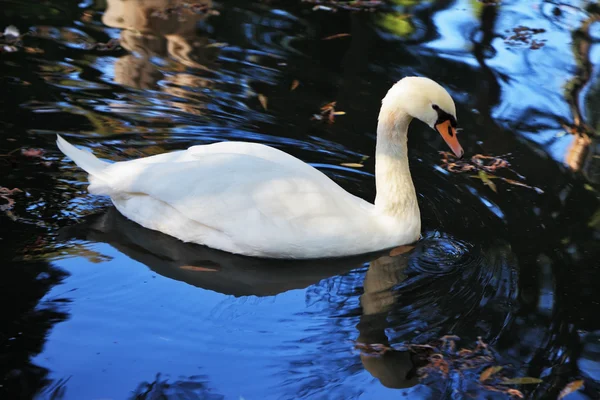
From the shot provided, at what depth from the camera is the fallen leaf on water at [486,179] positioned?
6926mm

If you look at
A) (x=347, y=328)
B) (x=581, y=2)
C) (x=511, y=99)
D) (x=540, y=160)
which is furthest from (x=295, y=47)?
(x=347, y=328)

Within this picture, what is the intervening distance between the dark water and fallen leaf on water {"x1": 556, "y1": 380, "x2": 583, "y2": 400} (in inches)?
1.5

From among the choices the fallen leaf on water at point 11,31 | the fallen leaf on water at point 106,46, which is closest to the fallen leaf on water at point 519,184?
the fallen leaf on water at point 106,46

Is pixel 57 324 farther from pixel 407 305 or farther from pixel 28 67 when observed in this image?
pixel 28 67

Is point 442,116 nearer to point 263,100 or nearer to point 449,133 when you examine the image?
point 449,133

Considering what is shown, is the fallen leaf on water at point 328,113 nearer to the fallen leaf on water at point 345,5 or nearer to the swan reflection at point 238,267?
the swan reflection at point 238,267

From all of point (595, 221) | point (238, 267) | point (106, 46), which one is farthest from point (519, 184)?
point (106, 46)

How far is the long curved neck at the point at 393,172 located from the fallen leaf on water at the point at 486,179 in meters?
1.13

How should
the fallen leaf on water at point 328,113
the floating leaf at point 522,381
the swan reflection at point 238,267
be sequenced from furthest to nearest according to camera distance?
the fallen leaf on water at point 328,113 < the swan reflection at point 238,267 < the floating leaf at point 522,381

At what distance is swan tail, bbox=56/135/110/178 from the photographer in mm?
6148

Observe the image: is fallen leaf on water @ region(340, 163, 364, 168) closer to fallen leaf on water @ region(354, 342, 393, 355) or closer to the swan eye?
the swan eye

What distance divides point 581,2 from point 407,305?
7894 millimetres

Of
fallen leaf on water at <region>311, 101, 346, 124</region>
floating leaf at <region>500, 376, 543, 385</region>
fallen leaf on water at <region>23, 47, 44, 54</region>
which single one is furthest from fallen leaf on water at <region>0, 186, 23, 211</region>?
floating leaf at <region>500, 376, 543, 385</region>

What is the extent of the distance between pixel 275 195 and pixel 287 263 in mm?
474
